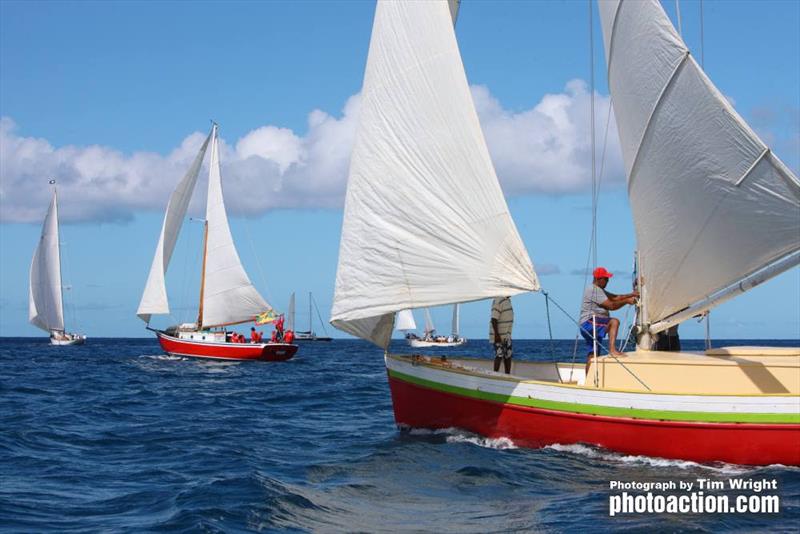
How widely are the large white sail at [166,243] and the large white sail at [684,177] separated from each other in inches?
1415

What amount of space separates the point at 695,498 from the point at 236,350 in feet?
124

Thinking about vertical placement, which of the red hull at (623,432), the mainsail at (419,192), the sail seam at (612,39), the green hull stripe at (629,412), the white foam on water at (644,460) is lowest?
the white foam on water at (644,460)

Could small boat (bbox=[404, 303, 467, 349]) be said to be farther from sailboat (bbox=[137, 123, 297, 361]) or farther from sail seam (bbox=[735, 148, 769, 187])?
sail seam (bbox=[735, 148, 769, 187])

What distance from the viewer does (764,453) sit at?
11727 millimetres

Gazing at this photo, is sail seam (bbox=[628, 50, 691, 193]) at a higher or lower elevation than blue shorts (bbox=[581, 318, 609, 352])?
higher

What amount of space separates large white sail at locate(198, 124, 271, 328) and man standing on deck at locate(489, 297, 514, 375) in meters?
33.3

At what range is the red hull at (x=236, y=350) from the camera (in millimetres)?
46000

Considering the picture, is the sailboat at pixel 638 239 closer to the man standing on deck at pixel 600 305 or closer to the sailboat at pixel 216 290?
the man standing on deck at pixel 600 305

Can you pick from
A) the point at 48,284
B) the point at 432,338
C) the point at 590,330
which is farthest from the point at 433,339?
the point at 590,330

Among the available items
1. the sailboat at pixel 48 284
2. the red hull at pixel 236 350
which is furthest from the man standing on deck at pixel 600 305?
the sailboat at pixel 48 284

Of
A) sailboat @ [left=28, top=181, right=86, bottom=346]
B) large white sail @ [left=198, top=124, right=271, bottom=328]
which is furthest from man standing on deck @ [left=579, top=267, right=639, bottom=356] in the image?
sailboat @ [left=28, top=181, right=86, bottom=346]

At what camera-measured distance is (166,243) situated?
1905 inches

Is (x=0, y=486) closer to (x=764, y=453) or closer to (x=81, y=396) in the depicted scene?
(x=764, y=453)

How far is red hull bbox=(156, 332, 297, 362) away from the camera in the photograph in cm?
4600
